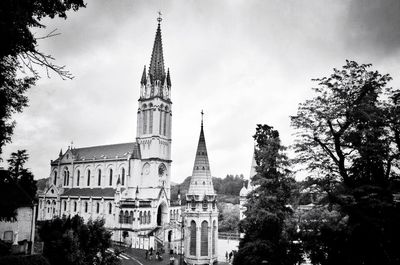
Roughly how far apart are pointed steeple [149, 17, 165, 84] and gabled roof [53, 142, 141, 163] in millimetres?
14365

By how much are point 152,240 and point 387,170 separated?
40367 mm

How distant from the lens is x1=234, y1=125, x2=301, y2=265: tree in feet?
63.7

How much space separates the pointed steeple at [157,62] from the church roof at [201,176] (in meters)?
26.7

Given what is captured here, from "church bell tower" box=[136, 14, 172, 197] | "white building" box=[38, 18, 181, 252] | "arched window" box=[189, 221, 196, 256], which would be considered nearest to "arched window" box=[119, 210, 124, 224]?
"white building" box=[38, 18, 181, 252]

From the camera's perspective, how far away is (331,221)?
14078 millimetres

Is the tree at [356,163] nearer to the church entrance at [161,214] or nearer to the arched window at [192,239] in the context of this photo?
the arched window at [192,239]

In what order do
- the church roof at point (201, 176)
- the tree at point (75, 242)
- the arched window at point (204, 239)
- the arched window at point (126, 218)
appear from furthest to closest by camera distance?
the arched window at point (126, 218) → the church roof at point (201, 176) → the arched window at point (204, 239) → the tree at point (75, 242)

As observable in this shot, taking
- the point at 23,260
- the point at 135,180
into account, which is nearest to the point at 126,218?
the point at 135,180

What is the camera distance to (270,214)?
1914 centimetres

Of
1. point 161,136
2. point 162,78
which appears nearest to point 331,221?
point 161,136

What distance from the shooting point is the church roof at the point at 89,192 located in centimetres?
6099

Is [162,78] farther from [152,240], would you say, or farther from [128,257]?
[128,257]

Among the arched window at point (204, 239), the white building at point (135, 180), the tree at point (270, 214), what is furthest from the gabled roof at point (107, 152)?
the tree at point (270, 214)

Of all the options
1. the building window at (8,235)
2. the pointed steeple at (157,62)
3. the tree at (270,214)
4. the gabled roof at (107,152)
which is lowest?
the building window at (8,235)
